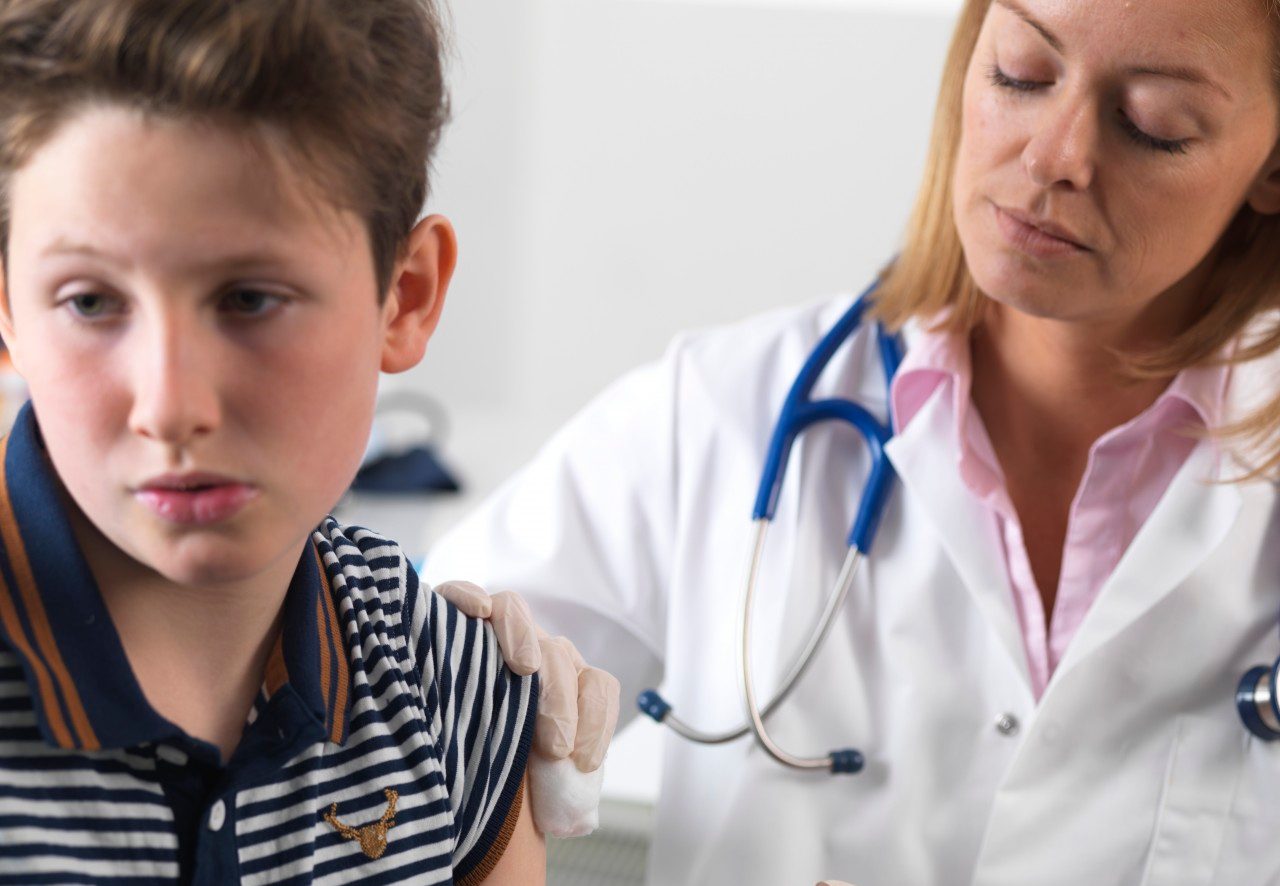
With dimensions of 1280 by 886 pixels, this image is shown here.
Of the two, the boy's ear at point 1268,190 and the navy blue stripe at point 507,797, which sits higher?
the boy's ear at point 1268,190

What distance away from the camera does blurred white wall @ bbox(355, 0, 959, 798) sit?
2.11m

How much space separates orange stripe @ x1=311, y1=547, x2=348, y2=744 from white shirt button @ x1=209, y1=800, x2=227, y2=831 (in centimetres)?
7

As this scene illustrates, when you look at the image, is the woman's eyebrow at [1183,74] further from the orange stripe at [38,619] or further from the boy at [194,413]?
the orange stripe at [38,619]

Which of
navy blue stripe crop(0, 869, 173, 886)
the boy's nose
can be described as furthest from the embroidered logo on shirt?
the boy's nose

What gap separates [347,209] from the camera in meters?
0.70

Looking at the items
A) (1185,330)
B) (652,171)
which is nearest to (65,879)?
(1185,330)

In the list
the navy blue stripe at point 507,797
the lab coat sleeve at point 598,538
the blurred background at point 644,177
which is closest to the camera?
the navy blue stripe at point 507,797

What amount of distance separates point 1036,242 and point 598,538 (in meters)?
0.46

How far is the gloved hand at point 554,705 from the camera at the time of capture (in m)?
0.89

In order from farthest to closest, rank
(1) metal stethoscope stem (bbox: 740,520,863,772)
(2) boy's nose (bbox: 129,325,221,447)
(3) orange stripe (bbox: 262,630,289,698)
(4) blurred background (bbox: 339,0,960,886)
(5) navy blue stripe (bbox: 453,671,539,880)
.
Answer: (4) blurred background (bbox: 339,0,960,886)
(1) metal stethoscope stem (bbox: 740,520,863,772)
(5) navy blue stripe (bbox: 453,671,539,880)
(3) orange stripe (bbox: 262,630,289,698)
(2) boy's nose (bbox: 129,325,221,447)

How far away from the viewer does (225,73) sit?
63cm

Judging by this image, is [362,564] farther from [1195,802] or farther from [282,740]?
[1195,802]

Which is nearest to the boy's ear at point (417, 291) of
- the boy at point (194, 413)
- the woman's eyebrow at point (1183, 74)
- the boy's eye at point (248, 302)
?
the boy at point (194, 413)

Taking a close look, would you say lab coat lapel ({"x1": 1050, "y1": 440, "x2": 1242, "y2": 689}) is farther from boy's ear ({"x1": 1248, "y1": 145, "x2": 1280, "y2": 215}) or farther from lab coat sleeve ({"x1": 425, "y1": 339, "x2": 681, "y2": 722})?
lab coat sleeve ({"x1": 425, "y1": 339, "x2": 681, "y2": 722})
